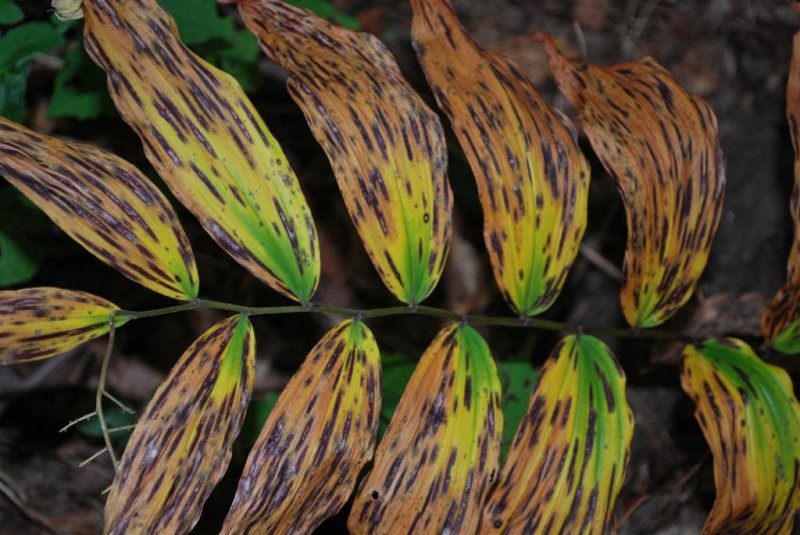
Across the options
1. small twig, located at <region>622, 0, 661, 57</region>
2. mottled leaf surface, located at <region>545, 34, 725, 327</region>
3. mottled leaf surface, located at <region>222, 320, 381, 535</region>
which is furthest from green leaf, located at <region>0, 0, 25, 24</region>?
small twig, located at <region>622, 0, 661, 57</region>

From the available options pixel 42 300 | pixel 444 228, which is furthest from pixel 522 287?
pixel 42 300

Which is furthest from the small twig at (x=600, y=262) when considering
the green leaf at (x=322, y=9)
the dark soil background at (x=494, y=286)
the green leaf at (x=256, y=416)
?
the green leaf at (x=256, y=416)

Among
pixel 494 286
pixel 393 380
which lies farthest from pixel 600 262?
pixel 393 380

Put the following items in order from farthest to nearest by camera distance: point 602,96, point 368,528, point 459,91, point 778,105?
point 778,105 < point 602,96 < point 459,91 < point 368,528

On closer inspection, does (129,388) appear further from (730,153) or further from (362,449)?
(730,153)

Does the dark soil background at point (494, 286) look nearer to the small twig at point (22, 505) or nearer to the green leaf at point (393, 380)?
the small twig at point (22, 505)

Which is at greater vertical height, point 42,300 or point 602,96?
point 42,300
